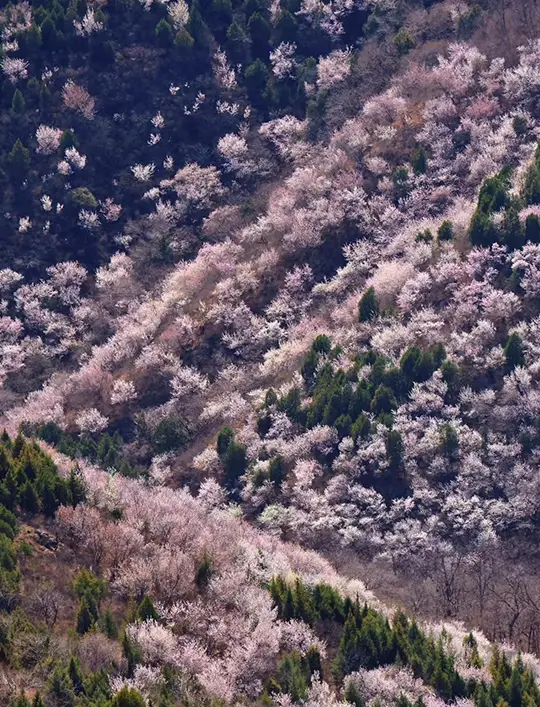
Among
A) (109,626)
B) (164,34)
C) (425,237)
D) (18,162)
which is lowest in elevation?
(109,626)

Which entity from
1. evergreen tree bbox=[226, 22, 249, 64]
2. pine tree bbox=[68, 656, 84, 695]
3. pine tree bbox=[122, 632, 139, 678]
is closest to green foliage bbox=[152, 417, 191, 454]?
pine tree bbox=[122, 632, 139, 678]

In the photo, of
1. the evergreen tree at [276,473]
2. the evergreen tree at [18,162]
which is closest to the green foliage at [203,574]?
the evergreen tree at [276,473]

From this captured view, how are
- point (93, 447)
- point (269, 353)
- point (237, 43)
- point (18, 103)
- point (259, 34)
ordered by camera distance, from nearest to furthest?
1. point (93, 447)
2. point (269, 353)
3. point (18, 103)
4. point (259, 34)
5. point (237, 43)

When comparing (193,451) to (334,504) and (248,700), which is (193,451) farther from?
(248,700)

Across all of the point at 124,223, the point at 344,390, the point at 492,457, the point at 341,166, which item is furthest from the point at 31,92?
the point at 492,457

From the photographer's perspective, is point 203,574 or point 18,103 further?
point 18,103

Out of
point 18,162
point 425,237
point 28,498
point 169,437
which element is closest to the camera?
point 28,498

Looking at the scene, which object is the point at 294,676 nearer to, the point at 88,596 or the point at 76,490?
the point at 88,596

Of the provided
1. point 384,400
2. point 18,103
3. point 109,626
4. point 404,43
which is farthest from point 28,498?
point 404,43
